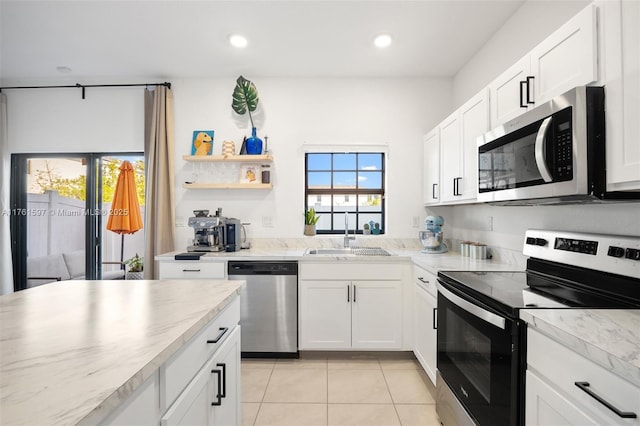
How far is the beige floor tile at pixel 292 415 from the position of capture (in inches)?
74.6

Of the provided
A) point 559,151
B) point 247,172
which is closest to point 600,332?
point 559,151

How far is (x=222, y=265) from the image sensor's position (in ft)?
9.04

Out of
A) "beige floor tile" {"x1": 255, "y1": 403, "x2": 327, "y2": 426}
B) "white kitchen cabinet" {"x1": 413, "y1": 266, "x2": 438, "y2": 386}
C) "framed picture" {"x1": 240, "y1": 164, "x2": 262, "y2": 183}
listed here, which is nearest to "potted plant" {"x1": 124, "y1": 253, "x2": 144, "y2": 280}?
"framed picture" {"x1": 240, "y1": 164, "x2": 262, "y2": 183}

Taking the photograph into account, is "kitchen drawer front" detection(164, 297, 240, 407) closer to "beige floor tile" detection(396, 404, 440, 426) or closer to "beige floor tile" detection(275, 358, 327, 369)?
"beige floor tile" detection(396, 404, 440, 426)

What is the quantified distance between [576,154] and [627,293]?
21.8 inches

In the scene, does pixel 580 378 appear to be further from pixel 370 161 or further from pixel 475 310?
pixel 370 161

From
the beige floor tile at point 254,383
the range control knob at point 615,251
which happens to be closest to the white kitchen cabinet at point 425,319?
the range control knob at point 615,251

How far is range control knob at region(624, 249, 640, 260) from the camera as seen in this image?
112cm

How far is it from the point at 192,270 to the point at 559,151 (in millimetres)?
2739

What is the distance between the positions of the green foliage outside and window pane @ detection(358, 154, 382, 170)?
254 centimetres

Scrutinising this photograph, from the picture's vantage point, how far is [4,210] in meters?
3.40

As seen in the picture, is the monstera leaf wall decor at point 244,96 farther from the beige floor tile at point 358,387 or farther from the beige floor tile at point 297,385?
the beige floor tile at point 358,387

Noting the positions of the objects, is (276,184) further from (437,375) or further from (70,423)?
(70,423)

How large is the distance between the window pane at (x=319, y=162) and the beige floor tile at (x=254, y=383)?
213cm
